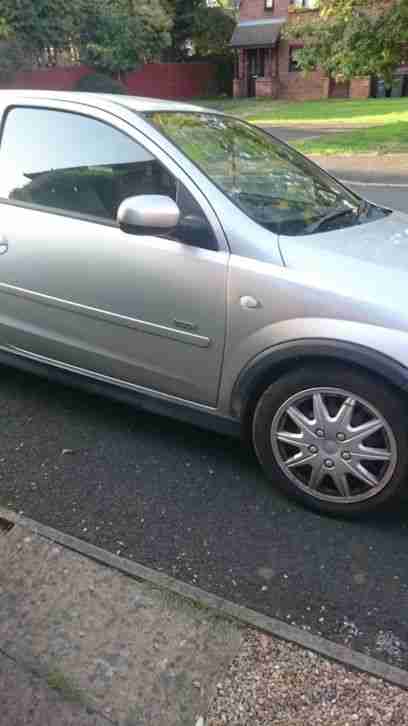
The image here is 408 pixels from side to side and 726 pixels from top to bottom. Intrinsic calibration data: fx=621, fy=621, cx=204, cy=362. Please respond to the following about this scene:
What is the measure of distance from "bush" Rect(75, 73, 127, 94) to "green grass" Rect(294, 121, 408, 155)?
1406cm

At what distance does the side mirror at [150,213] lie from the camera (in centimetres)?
264

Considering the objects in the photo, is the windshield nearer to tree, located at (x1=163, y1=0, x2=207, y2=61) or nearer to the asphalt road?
the asphalt road

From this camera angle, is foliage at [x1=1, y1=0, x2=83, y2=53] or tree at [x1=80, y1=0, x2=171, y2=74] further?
tree at [x1=80, y1=0, x2=171, y2=74]

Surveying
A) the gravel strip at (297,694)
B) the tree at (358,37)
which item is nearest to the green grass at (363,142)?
the tree at (358,37)

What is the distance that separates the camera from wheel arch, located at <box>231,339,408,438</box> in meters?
2.36

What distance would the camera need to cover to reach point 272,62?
36.5m

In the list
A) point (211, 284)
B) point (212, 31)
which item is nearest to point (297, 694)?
point (211, 284)

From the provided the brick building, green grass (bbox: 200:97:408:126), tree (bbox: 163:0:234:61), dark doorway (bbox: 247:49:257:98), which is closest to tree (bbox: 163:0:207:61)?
tree (bbox: 163:0:234:61)

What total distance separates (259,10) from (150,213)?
40386 millimetres

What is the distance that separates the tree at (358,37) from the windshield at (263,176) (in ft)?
40.9

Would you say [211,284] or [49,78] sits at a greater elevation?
[49,78]

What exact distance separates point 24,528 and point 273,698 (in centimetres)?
123

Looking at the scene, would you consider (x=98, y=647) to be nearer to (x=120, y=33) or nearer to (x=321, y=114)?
(x=321, y=114)

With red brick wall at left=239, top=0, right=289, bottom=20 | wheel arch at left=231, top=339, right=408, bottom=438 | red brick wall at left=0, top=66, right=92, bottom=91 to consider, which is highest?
red brick wall at left=239, top=0, right=289, bottom=20
